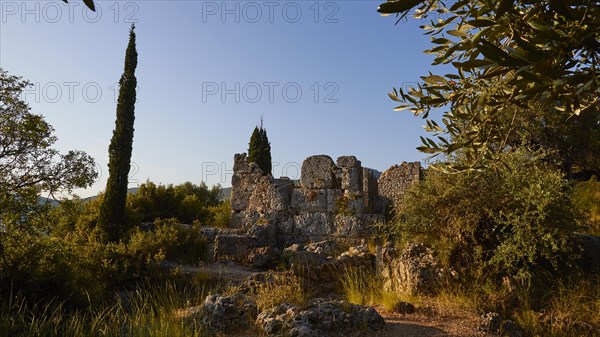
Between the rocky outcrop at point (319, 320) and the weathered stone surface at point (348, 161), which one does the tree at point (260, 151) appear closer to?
the weathered stone surface at point (348, 161)

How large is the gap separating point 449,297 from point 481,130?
164 inches

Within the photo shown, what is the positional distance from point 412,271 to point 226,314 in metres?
3.02

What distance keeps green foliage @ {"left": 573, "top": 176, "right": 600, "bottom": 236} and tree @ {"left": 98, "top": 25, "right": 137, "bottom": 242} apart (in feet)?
40.2

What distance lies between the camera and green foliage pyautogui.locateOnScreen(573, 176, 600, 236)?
1203 centimetres

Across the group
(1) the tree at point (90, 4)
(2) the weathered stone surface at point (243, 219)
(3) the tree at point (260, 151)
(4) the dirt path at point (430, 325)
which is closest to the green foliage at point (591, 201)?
(4) the dirt path at point (430, 325)

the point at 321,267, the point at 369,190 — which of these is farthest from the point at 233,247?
the point at 369,190

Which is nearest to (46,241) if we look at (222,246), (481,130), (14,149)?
(14,149)

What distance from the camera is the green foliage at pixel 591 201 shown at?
12032 millimetres

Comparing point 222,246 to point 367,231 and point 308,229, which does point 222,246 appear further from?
point 367,231

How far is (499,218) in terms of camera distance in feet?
25.5

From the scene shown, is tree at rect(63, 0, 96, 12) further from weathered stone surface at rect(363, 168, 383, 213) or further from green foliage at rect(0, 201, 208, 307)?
weathered stone surface at rect(363, 168, 383, 213)

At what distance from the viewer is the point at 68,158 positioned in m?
10.8

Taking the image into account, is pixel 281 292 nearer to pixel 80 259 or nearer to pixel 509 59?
pixel 80 259

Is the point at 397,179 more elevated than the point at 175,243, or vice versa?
the point at 397,179
